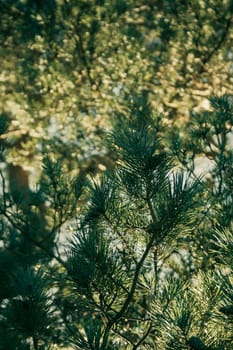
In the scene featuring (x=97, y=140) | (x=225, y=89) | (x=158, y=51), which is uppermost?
(x=158, y=51)

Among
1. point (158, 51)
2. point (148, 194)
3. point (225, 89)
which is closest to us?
point (148, 194)

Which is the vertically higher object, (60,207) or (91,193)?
(60,207)

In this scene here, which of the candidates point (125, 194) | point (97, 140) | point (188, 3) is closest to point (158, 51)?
point (188, 3)

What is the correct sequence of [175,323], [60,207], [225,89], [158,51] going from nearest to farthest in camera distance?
[175,323], [60,207], [225,89], [158,51]

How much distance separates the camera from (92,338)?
5.03ft

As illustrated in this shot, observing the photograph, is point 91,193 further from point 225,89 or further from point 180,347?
point 225,89

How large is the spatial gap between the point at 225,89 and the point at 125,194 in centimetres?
325

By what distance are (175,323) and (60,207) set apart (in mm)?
1575

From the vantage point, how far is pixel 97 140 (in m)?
4.83

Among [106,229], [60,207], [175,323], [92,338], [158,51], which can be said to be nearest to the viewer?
[175,323]

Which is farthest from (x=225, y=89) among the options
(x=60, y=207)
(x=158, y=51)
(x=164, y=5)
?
(x=60, y=207)

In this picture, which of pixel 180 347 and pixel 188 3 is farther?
pixel 188 3

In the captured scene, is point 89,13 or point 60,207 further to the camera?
point 89,13

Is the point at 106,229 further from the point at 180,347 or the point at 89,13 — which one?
the point at 89,13
